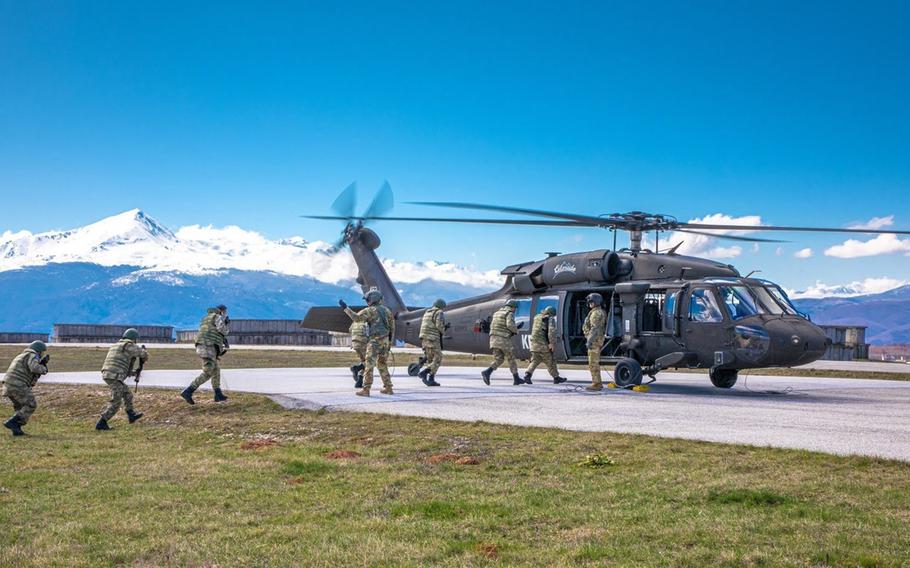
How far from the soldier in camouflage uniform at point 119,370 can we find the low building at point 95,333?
6431cm

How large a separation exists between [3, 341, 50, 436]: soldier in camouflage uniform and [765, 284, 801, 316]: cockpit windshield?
47.5ft

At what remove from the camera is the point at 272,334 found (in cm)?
7431

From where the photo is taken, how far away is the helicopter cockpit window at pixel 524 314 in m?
21.5

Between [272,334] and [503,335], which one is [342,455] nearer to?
[503,335]

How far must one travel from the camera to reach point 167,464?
980 centimetres

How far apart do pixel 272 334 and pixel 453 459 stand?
6690cm

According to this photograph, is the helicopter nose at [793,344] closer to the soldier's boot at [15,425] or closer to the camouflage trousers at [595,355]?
the camouflage trousers at [595,355]

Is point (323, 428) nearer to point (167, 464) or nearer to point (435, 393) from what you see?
point (167, 464)

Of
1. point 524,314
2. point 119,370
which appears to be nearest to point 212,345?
point 119,370

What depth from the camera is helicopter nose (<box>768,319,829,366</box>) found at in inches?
648

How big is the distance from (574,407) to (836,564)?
9.20 meters

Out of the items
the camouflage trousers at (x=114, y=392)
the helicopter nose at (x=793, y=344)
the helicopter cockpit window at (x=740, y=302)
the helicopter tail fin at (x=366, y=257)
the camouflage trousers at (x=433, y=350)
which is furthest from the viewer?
the helicopter tail fin at (x=366, y=257)

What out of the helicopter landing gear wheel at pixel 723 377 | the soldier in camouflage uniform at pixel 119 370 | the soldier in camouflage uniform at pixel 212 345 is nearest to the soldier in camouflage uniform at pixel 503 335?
the helicopter landing gear wheel at pixel 723 377

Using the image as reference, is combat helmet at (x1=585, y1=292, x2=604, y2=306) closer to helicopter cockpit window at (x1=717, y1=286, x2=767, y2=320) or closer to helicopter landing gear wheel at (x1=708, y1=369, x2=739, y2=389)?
helicopter cockpit window at (x1=717, y1=286, x2=767, y2=320)
